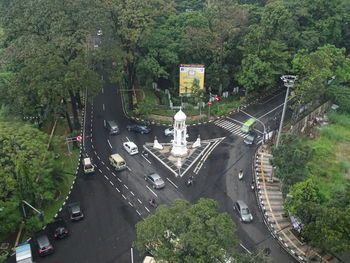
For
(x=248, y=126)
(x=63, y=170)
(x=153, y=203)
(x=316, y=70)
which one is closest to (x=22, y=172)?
(x=63, y=170)

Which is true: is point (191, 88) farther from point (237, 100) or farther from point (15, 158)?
point (15, 158)

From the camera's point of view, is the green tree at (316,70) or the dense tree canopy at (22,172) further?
the green tree at (316,70)

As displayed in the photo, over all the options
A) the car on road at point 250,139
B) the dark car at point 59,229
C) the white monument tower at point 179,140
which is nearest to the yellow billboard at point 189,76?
the white monument tower at point 179,140

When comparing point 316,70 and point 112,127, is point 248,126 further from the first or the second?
point 112,127

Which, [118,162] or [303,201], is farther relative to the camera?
[118,162]

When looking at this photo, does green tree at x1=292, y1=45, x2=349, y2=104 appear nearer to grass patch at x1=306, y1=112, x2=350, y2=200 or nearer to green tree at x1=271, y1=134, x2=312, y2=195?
grass patch at x1=306, y1=112, x2=350, y2=200

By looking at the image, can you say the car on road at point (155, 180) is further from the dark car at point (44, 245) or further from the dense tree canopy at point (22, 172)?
the dark car at point (44, 245)
